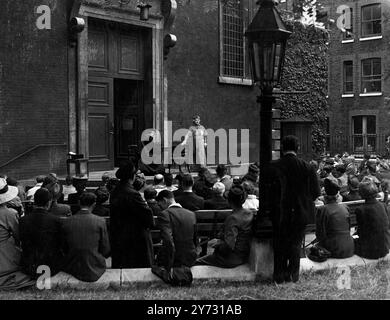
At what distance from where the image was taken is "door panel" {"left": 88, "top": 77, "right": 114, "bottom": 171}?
16.4 m

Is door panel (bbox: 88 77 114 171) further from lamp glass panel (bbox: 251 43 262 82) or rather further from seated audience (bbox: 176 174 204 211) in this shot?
lamp glass panel (bbox: 251 43 262 82)

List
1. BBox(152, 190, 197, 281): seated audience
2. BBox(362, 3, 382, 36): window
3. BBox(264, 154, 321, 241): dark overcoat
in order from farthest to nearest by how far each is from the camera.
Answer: BBox(362, 3, 382, 36): window < BBox(152, 190, 197, 281): seated audience < BBox(264, 154, 321, 241): dark overcoat

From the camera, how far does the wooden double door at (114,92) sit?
16.4 metres

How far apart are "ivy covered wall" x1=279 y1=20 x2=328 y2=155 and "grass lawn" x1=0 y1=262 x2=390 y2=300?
49.8 ft

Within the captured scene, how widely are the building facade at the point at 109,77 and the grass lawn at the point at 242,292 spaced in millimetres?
8357

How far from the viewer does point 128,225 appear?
22.5 ft

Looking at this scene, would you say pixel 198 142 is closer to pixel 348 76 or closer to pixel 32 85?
pixel 32 85

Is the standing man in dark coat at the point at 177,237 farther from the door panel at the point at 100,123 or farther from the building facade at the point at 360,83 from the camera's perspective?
the building facade at the point at 360,83

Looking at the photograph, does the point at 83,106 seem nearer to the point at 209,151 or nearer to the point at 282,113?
the point at 209,151

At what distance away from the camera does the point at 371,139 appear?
114 feet

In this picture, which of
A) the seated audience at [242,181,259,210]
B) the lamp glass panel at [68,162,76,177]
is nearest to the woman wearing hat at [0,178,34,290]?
the seated audience at [242,181,259,210]

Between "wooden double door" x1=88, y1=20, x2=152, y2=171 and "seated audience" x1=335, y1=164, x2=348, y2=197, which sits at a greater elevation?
"wooden double door" x1=88, y1=20, x2=152, y2=171

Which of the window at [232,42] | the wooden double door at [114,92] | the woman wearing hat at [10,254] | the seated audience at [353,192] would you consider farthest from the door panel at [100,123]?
the woman wearing hat at [10,254]

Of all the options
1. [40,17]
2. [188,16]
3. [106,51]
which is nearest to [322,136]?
[188,16]
